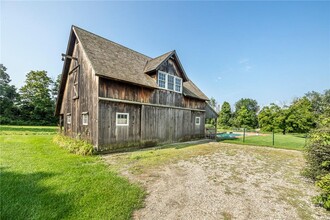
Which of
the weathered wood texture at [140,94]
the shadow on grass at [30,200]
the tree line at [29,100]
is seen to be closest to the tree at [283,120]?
the weathered wood texture at [140,94]

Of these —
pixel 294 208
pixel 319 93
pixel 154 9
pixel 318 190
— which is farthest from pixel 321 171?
pixel 319 93

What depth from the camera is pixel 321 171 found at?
529 centimetres

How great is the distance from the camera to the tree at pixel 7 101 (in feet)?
111

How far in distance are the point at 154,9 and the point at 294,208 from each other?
545 inches

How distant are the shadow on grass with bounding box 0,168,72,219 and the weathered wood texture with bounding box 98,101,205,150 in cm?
448

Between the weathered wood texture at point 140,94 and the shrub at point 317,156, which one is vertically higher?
the weathered wood texture at point 140,94

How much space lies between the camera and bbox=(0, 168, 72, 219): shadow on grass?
10.3ft

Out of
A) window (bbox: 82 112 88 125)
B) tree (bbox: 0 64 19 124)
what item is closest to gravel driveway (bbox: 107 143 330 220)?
window (bbox: 82 112 88 125)

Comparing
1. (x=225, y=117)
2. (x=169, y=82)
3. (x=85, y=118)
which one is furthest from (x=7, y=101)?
(x=225, y=117)

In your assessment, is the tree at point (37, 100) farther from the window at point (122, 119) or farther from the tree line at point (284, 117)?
the tree line at point (284, 117)

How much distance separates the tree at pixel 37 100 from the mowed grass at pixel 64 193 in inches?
1524

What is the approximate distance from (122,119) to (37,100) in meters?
39.2

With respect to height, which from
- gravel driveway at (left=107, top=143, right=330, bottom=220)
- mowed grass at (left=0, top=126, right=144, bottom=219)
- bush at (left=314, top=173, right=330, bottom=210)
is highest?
bush at (left=314, top=173, right=330, bottom=210)

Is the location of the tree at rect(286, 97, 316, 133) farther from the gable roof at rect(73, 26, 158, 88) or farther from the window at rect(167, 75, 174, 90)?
the gable roof at rect(73, 26, 158, 88)
